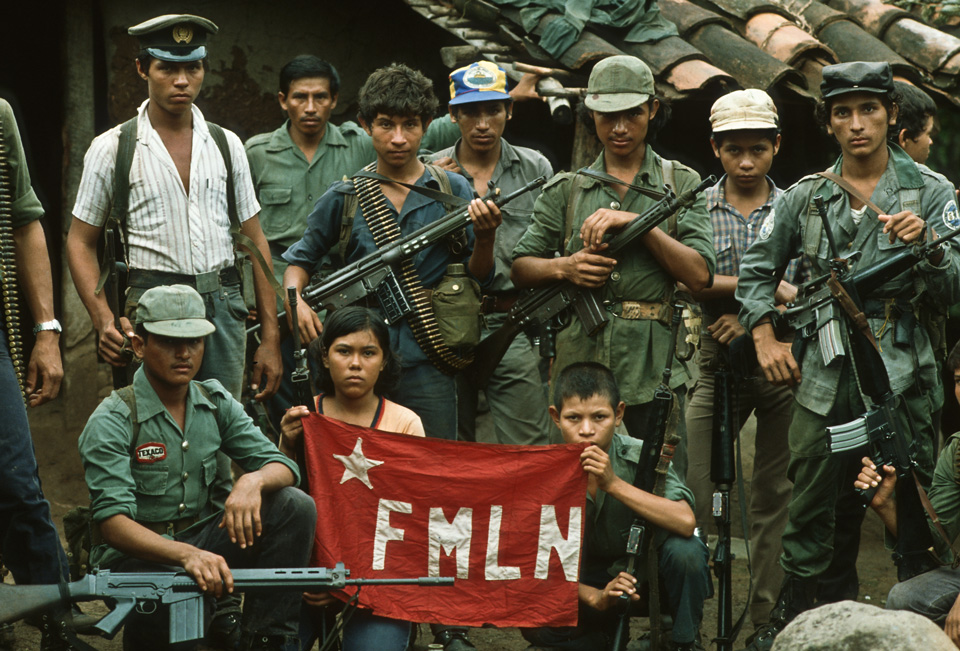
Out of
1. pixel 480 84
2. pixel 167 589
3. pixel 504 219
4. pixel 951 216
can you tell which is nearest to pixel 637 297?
pixel 504 219

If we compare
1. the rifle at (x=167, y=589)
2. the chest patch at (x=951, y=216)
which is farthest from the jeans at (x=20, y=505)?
the chest patch at (x=951, y=216)

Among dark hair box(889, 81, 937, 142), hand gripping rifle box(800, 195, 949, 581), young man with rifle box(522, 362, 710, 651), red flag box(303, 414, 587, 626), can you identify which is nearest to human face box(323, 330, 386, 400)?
red flag box(303, 414, 587, 626)

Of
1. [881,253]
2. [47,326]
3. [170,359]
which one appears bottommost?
[170,359]

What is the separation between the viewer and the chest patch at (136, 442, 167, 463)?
473cm

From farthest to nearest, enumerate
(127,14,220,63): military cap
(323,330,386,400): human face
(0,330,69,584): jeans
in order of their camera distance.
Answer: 1. (127,14,220,63): military cap
2. (323,330,386,400): human face
3. (0,330,69,584): jeans

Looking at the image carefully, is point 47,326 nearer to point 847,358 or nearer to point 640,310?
point 640,310

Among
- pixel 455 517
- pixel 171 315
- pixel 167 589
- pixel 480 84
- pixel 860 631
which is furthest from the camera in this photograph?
pixel 480 84

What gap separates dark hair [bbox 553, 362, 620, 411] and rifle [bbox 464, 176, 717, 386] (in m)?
0.42

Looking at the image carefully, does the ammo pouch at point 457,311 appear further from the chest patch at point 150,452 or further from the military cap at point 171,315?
the chest patch at point 150,452

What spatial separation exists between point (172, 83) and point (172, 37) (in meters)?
0.20

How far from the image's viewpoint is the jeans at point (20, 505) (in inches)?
171

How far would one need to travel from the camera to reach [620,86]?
5531mm

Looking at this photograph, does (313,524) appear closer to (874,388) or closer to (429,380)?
(429,380)

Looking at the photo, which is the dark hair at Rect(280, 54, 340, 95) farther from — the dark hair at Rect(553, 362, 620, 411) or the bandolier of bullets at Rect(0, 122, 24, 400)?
the dark hair at Rect(553, 362, 620, 411)
